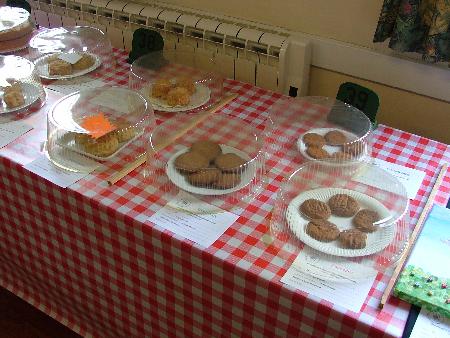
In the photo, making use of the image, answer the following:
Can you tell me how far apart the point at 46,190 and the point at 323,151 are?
0.75 metres

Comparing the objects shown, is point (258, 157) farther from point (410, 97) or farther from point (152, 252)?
point (410, 97)

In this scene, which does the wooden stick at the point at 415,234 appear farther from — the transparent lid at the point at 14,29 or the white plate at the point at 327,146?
the transparent lid at the point at 14,29

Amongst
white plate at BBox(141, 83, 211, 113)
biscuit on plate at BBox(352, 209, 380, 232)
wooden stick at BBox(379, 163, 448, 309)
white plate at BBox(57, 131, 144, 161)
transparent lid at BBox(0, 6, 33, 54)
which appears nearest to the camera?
wooden stick at BBox(379, 163, 448, 309)

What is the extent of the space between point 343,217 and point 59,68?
1150 millimetres

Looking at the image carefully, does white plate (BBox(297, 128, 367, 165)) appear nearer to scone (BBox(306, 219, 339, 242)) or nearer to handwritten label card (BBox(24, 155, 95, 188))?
scone (BBox(306, 219, 339, 242))

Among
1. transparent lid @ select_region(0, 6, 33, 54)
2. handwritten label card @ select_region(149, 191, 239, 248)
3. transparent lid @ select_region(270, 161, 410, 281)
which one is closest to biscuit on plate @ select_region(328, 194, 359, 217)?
transparent lid @ select_region(270, 161, 410, 281)

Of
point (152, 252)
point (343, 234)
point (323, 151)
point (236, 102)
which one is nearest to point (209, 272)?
point (152, 252)

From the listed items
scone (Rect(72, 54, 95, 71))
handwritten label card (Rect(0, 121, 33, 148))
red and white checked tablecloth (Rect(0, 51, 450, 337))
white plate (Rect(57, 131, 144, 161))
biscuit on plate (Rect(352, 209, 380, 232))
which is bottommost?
red and white checked tablecloth (Rect(0, 51, 450, 337))

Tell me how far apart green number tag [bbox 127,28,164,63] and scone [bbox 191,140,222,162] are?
2.05 ft

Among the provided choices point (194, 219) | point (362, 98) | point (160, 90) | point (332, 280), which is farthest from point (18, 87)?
point (332, 280)

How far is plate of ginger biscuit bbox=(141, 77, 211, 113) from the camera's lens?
5.46 ft

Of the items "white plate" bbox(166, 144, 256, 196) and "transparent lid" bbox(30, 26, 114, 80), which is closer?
"white plate" bbox(166, 144, 256, 196)

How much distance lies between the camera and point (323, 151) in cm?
144

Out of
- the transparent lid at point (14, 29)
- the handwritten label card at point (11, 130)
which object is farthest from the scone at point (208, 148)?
the transparent lid at point (14, 29)
